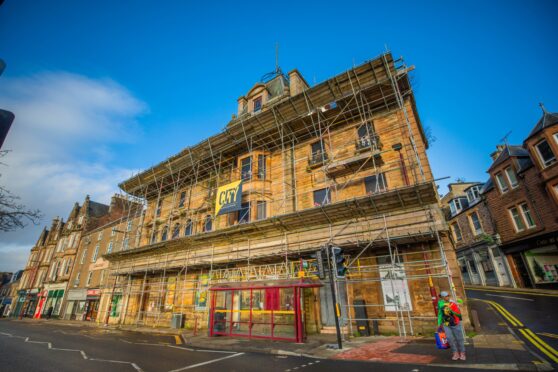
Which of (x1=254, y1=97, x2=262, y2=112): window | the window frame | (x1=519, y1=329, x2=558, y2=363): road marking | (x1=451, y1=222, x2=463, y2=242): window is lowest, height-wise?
(x1=519, y1=329, x2=558, y2=363): road marking

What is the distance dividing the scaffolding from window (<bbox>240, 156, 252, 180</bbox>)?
0.15 meters

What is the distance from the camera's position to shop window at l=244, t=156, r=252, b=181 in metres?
18.5

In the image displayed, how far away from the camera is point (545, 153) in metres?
19.5

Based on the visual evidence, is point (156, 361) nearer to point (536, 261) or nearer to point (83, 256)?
point (536, 261)

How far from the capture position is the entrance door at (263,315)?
1115 centimetres

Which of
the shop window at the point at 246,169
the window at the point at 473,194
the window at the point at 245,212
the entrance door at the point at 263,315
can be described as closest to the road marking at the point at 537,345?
the entrance door at the point at 263,315

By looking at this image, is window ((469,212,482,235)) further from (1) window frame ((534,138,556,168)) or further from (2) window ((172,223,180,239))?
(2) window ((172,223,180,239))

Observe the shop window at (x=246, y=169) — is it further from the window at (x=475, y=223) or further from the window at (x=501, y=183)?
the window at (x=475, y=223)

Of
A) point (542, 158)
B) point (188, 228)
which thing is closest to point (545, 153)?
point (542, 158)

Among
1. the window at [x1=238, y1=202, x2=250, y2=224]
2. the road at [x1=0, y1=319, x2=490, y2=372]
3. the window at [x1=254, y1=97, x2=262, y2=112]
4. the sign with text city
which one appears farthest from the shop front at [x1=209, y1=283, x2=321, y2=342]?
the window at [x1=254, y1=97, x2=262, y2=112]

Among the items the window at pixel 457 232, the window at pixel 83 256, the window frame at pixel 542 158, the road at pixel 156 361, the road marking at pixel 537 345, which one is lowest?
the road at pixel 156 361

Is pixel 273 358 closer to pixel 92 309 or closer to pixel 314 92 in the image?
pixel 314 92

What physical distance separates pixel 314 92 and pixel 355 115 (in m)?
3.08

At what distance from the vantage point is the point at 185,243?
18547 mm
